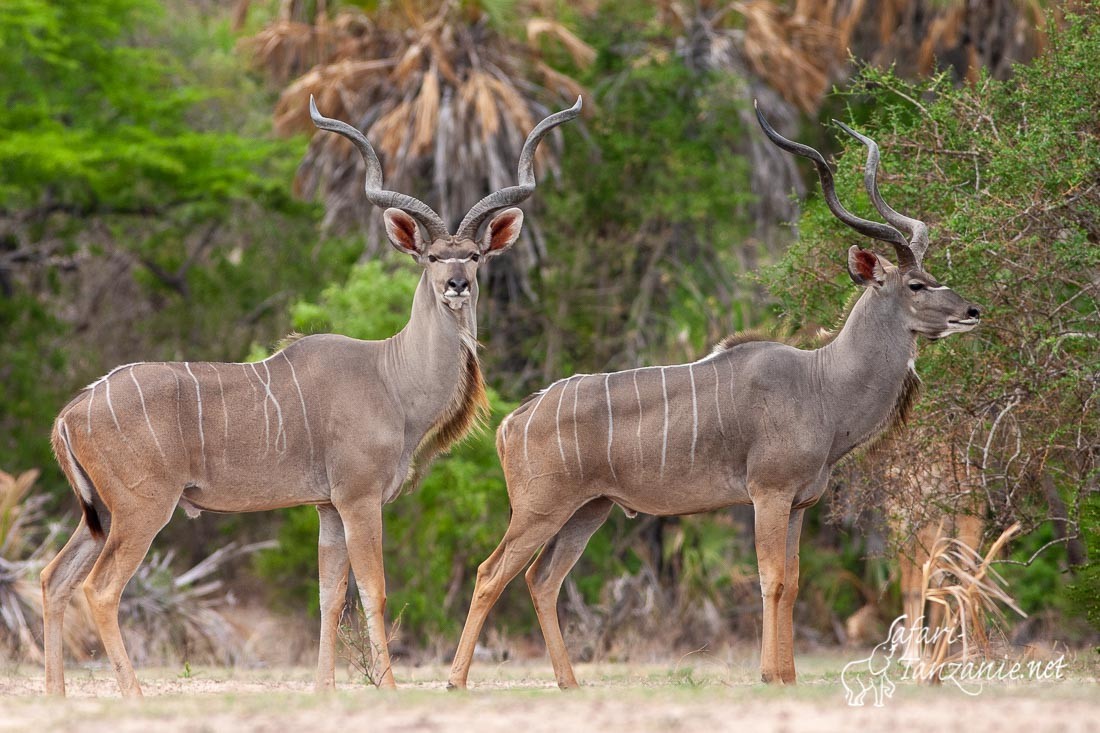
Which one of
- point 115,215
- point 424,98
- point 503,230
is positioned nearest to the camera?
point 503,230

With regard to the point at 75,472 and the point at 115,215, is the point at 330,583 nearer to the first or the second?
the point at 75,472

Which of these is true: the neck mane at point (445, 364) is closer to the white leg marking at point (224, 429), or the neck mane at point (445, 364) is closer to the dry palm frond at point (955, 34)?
the white leg marking at point (224, 429)

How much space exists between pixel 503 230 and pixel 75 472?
2.57 m

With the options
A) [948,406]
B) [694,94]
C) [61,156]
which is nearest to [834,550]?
[694,94]

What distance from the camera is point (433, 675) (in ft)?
30.5

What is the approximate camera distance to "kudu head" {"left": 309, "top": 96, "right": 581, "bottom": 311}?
7523 millimetres

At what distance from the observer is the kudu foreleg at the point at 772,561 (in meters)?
7.10

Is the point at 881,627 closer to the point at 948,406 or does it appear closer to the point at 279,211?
the point at 948,406

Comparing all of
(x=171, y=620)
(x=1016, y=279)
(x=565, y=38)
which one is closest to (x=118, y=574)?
(x=1016, y=279)

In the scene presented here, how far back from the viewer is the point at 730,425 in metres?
7.38

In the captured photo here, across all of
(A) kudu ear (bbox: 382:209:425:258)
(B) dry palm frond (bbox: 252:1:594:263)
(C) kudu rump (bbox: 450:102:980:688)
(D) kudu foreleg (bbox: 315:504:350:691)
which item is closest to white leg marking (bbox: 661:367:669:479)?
(C) kudu rump (bbox: 450:102:980:688)

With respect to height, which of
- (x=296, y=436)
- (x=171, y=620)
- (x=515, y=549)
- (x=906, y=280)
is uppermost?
(x=906, y=280)

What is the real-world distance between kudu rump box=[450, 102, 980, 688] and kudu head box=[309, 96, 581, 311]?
2.62 feet

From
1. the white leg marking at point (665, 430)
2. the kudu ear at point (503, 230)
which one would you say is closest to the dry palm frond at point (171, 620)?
the kudu ear at point (503, 230)
